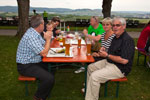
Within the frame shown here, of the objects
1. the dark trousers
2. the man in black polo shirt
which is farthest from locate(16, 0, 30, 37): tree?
the man in black polo shirt

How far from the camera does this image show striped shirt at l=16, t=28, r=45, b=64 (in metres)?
2.53

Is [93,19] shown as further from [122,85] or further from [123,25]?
[122,85]

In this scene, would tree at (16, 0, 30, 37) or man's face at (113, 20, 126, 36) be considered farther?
tree at (16, 0, 30, 37)

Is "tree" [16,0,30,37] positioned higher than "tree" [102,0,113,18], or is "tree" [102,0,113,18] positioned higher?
"tree" [102,0,113,18]

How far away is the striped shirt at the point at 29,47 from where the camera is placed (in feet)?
8.30

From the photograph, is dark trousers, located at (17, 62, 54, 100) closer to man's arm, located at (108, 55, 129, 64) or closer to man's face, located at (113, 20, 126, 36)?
man's arm, located at (108, 55, 129, 64)

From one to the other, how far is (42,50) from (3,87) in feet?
5.67

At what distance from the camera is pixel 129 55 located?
251 cm

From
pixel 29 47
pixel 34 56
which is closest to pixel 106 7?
pixel 34 56

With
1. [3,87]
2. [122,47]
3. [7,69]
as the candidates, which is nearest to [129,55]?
[122,47]

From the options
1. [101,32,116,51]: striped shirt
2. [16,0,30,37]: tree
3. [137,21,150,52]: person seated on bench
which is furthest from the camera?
[16,0,30,37]: tree

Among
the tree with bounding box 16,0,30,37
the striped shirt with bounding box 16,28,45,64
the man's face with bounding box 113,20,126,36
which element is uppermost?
the tree with bounding box 16,0,30,37

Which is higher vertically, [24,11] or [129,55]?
[24,11]

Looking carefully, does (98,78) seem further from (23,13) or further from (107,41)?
(23,13)
